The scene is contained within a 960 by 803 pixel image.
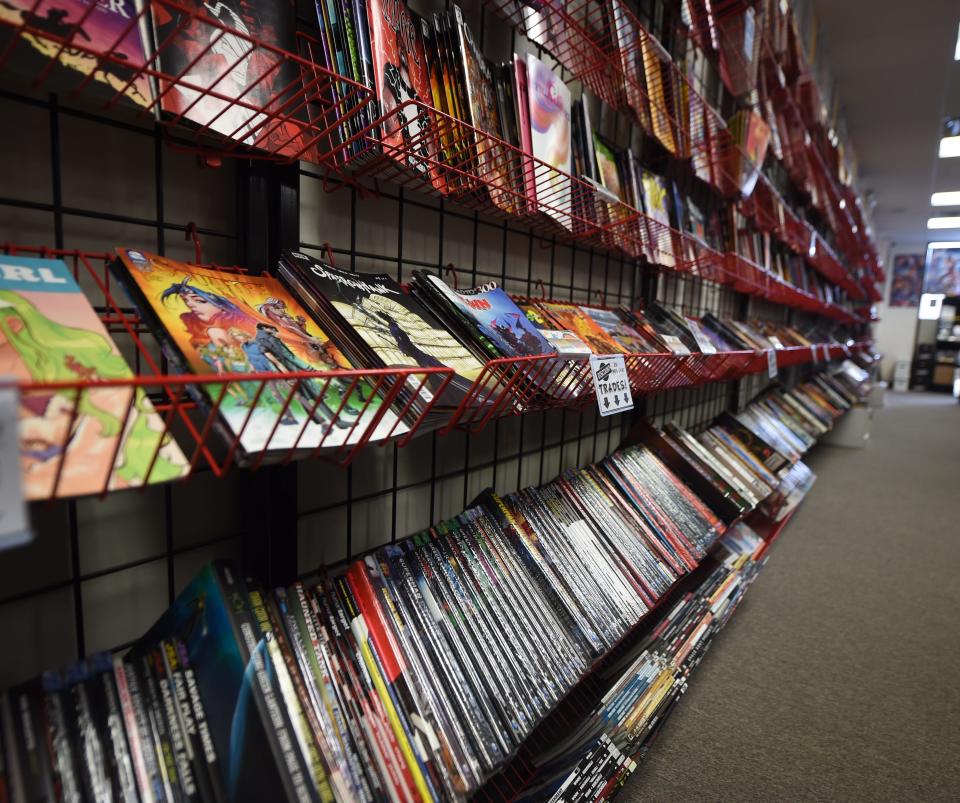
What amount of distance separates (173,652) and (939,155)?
821cm

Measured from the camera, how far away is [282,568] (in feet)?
2.80

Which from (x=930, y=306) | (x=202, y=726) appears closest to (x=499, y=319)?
(x=202, y=726)

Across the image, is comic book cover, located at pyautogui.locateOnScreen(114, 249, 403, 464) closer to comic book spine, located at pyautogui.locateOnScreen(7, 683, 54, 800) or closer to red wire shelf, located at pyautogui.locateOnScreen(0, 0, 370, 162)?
red wire shelf, located at pyautogui.locateOnScreen(0, 0, 370, 162)

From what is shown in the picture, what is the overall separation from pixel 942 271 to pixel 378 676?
47.5 ft

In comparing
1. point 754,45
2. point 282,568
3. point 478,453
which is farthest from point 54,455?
point 754,45

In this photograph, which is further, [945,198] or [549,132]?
[945,198]

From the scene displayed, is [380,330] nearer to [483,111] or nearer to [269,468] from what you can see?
[269,468]

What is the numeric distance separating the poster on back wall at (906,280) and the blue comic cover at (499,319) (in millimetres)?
13733

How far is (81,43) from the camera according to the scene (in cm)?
52

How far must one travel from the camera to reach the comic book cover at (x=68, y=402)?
1.34 feet

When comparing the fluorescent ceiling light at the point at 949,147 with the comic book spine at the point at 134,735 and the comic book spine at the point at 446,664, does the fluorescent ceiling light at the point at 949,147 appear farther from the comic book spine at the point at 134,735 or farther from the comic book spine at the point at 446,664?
the comic book spine at the point at 134,735

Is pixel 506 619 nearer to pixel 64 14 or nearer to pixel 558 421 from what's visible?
pixel 558 421

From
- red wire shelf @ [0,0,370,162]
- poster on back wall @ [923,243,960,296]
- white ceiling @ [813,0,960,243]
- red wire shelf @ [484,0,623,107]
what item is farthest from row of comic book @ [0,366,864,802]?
poster on back wall @ [923,243,960,296]

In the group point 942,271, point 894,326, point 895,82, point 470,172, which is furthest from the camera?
point 894,326
